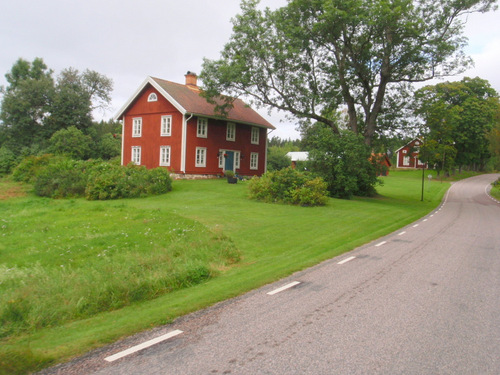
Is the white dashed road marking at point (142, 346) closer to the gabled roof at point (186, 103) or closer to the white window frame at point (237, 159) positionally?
the gabled roof at point (186, 103)

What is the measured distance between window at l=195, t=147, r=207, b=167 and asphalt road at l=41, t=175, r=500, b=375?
87.2ft

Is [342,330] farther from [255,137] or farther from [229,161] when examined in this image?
[255,137]

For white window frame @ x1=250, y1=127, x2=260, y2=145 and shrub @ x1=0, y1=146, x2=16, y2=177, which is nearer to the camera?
white window frame @ x1=250, y1=127, x2=260, y2=145

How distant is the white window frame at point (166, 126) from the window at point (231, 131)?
5.67 meters

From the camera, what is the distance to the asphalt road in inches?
152

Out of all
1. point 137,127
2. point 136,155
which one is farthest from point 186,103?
point 136,155

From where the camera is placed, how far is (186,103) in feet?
109

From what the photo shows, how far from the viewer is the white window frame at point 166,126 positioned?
33.4 metres

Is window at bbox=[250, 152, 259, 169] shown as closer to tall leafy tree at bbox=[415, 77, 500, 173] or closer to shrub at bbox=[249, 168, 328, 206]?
shrub at bbox=[249, 168, 328, 206]

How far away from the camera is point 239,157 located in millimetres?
37500

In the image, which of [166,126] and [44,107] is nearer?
[166,126]

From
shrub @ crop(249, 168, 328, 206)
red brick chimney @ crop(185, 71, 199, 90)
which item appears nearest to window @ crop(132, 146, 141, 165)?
red brick chimney @ crop(185, 71, 199, 90)

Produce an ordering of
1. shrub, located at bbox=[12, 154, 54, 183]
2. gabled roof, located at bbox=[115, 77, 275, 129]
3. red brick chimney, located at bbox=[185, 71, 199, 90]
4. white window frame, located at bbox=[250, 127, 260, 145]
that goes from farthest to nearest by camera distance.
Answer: red brick chimney, located at bbox=[185, 71, 199, 90]
white window frame, located at bbox=[250, 127, 260, 145]
gabled roof, located at bbox=[115, 77, 275, 129]
shrub, located at bbox=[12, 154, 54, 183]

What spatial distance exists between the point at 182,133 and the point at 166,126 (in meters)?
2.23
